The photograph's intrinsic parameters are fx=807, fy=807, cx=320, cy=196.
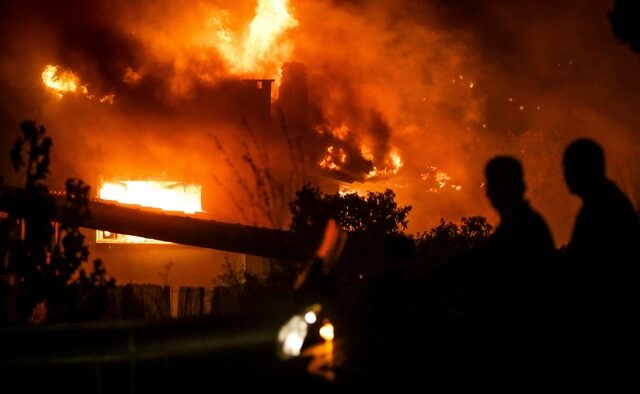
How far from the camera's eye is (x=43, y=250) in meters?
7.44

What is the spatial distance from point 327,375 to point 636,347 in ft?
4.70

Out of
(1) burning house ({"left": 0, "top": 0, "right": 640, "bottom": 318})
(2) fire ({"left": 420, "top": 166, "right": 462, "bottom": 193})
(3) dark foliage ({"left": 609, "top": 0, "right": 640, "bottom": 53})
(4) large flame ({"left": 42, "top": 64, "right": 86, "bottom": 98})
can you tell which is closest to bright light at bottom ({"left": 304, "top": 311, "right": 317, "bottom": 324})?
(3) dark foliage ({"left": 609, "top": 0, "right": 640, "bottom": 53})

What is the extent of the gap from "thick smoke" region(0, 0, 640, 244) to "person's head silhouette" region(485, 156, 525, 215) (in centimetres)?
1952

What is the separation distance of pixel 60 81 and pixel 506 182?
27509 millimetres

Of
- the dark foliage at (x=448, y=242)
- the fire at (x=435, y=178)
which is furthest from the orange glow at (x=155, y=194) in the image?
the fire at (x=435, y=178)

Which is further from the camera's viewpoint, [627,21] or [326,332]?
[627,21]

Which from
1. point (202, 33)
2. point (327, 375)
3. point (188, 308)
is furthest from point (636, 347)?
point (202, 33)

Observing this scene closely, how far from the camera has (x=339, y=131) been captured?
116ft

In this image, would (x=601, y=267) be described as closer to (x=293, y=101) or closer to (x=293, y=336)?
(x=293, y=336)

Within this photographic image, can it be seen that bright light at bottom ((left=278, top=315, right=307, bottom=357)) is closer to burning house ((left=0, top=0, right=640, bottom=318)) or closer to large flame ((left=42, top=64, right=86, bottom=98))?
burning house ((left=0, top=0, right=640, bottom=318))

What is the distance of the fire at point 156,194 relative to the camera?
2492 cm

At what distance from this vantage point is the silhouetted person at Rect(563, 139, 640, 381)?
A: 12.1 feet

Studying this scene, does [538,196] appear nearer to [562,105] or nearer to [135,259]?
[562,105]

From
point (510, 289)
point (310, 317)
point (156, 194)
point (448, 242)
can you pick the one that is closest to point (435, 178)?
point (156, 194)
